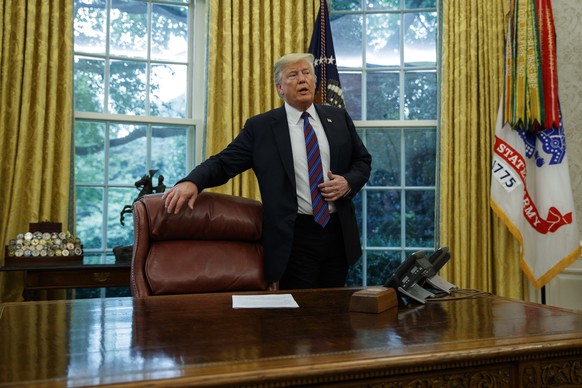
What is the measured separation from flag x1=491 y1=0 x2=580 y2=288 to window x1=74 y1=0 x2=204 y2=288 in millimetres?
1974

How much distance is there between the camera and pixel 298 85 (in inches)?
97.7

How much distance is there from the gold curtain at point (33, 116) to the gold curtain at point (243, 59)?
33.7 inches

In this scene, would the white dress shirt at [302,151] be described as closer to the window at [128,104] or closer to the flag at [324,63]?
the flag at [324,63]

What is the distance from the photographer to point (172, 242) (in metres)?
1.97

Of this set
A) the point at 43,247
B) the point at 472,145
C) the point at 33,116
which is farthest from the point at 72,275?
the point at 472,145

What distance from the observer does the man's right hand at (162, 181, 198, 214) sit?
1941mm

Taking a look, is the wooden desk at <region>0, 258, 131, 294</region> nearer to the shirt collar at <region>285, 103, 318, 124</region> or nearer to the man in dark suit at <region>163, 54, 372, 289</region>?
the man in dark suit at <region>163, 54, 372, 289</region>

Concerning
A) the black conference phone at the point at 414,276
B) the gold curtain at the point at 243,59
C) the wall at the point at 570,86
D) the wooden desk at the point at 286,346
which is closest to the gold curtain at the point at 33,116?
the gold curtain at the point at 243,59

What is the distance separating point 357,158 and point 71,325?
5.25 feet

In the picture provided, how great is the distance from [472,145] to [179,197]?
2.38 meters

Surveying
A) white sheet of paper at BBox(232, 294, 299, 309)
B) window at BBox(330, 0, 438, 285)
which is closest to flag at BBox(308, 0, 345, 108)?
window at BBox(330, 0, 438, 285)

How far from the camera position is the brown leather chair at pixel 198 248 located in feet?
6.14

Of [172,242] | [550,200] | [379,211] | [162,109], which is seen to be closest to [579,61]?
[550,200]

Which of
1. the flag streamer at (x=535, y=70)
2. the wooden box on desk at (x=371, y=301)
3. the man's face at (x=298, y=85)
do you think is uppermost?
the flag streamer at (x=535, y=70)
